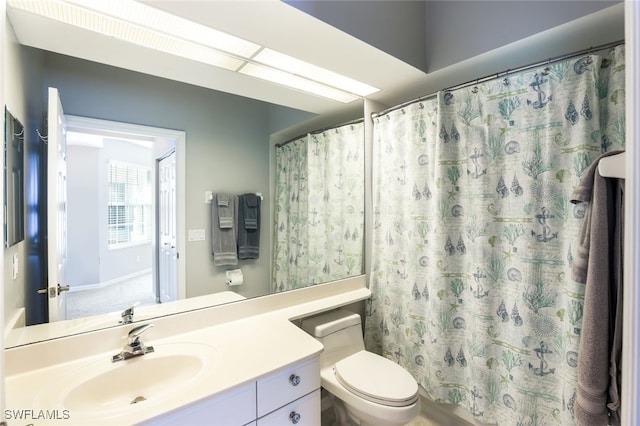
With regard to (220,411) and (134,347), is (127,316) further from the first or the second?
(220,411)

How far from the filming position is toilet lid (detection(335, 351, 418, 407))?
143cm

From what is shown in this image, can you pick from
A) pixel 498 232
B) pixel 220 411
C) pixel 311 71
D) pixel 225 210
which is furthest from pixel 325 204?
pixel 220 411

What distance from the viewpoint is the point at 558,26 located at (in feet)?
4.37

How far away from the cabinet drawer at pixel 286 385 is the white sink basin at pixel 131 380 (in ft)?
0.76

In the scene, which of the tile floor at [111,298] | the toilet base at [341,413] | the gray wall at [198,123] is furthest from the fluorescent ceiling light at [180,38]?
the toilet base at [341,413]

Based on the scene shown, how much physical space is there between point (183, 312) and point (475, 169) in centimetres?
180

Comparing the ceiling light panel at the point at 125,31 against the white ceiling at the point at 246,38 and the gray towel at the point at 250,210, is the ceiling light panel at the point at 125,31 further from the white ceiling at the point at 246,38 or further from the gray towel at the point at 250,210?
the gray towel at the point at 250,210

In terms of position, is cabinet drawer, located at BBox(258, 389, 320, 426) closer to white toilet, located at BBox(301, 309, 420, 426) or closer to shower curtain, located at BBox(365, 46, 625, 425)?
white toilet, located at BBox(301, 309, 420, 426)

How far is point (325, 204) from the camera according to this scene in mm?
2264

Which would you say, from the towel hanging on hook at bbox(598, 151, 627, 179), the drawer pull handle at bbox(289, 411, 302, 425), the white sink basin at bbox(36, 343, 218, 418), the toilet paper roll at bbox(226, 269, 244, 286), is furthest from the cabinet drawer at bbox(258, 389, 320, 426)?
the towel hanging on hook at bbox(598, 151, 627, 179)

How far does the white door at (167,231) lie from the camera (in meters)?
1.47

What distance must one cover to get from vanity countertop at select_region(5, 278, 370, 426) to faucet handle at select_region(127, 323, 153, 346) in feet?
0.24

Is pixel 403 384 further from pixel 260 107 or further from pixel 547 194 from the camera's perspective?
pixel 260 107

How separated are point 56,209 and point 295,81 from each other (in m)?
1.45
